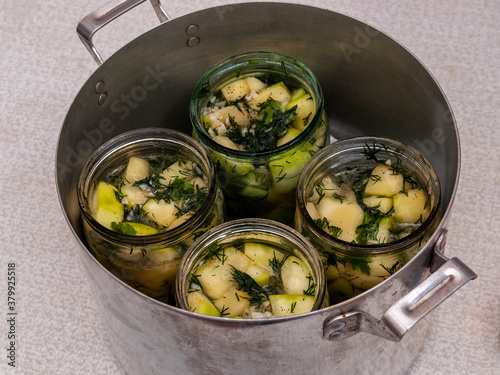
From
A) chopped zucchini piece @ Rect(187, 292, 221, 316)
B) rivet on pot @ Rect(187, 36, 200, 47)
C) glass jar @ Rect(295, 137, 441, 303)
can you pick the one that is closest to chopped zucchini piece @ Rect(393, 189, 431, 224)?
glass jar @ Rect(295, 137, 441, 303)

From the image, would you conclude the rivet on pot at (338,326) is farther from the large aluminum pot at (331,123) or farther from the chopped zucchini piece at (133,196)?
the chopped zucchini piece at (133,196)

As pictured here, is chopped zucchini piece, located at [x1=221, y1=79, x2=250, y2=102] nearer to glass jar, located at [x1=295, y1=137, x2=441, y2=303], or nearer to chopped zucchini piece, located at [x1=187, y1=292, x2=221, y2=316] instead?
glass jar, located at [x1=295, y1=137, x2=441, y2=303]

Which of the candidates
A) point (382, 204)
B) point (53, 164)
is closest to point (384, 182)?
point (382, 204)

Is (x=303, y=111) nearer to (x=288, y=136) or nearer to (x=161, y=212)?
(x=288, y=136)

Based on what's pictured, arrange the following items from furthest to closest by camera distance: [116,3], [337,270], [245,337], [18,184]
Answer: [18,184] < [116,3] < [337,270] < [245,337]

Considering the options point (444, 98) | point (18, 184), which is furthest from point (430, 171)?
point (18, 184)

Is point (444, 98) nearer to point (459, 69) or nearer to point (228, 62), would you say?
point (228, 62)

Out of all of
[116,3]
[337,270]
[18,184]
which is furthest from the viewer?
[18,184]
